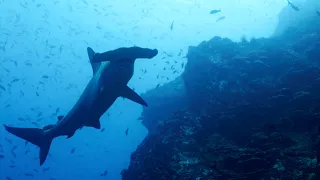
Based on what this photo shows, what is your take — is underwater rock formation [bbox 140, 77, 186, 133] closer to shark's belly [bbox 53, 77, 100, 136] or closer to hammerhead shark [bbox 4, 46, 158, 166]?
hammerhead shark [bbox 4, 46, 158, 166]

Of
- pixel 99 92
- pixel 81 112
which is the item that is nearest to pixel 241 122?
pixel 81 112

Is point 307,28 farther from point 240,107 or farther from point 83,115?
point 83,115

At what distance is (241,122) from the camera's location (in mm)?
11688

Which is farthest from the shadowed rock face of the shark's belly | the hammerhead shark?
the shark's belly

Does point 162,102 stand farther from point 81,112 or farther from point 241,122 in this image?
point 81,112

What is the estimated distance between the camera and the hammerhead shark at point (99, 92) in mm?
5680

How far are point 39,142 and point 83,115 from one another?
226 cm

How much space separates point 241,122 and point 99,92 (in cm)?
729

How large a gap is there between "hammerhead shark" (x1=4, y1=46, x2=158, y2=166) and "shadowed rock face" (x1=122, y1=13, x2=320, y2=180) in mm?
4184

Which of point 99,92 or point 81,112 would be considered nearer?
point 99,92

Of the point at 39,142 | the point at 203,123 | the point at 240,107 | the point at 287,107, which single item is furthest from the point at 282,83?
the point at 39,142

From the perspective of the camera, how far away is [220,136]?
1162 cm

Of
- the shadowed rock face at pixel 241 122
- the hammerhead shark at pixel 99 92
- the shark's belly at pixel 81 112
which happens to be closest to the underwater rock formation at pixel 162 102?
the shadowed rock face at pixel 241 122

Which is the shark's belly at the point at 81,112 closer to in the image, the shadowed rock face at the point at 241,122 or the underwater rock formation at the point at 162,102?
the shadowed rock face at the point at 241,122
